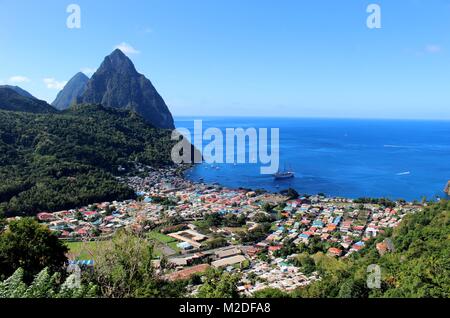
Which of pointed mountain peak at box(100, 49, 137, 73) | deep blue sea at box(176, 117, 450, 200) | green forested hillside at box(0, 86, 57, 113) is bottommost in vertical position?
deep blue sea at box(176, 117, 450, 200)

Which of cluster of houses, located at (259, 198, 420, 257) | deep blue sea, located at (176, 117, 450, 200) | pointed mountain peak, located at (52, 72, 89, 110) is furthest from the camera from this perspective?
pointed mountain peak, located at (52, 72, 89, 110)

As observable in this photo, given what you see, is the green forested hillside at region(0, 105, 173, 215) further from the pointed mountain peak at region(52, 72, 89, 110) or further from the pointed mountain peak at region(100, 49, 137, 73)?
the pointed mountain peak at region(52, 72, 89, 110)

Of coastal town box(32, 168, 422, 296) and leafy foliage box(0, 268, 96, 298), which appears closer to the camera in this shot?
leafy foliage box(0, 268, 96, 298)

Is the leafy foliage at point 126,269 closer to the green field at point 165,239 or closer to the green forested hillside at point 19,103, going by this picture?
the green field at point 165,239

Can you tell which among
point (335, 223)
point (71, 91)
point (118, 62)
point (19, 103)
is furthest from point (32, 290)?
point (71, 91)

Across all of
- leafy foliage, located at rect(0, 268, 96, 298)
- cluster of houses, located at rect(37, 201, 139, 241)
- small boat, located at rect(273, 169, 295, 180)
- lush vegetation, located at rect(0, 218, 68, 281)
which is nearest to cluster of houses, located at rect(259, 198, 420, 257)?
cluster of houses, located at rect(37, 201, 139, 241)

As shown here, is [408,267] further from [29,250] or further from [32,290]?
[29,250]
